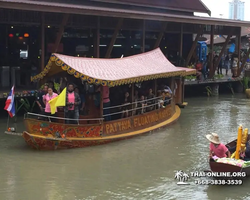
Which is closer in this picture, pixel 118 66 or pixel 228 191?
pixel 228 191

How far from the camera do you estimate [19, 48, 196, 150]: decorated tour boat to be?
38.1 feet

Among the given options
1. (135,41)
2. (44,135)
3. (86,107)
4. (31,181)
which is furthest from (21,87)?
(135,41)

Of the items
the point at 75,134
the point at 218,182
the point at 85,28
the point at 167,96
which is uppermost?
the point at 85,28

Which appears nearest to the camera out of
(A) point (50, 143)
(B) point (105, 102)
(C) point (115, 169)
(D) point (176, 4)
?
(C) point (115, 169)

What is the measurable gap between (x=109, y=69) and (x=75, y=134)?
2.54 meters

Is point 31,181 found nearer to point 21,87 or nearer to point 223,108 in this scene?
point 21,87

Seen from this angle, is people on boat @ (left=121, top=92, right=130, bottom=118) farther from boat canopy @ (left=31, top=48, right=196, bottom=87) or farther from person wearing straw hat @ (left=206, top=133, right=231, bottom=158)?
person wearing straw hat @ (left=206, top=133, right=231, bottom=158)

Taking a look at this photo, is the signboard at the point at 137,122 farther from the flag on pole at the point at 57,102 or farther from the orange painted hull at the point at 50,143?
the flag on pole at the point at 57,102

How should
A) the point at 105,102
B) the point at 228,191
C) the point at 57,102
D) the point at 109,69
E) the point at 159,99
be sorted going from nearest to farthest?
1. the point at 228,191
2. the point at 57,102
3. the point at 105,102
4. the point at 109,69
5. the point at 159,99

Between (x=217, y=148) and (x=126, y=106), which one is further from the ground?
(x=126, y=106)

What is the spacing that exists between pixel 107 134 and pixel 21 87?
5.51 m

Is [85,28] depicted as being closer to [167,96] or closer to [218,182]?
[167,96]

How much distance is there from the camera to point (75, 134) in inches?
469

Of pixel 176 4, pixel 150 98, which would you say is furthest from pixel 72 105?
pixel 176 4
